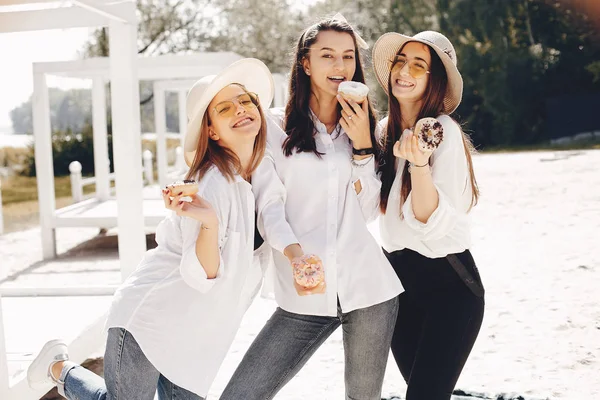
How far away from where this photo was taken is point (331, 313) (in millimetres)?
2529

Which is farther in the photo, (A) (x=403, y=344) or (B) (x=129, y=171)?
(B) (x=129, y=171)

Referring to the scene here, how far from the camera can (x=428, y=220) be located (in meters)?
2.48

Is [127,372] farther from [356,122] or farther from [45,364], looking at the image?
[356,122]

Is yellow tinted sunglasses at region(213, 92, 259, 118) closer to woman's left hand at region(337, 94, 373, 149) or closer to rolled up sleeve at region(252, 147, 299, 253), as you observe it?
rolled up sleeve at region(252, 147, 299, 253)

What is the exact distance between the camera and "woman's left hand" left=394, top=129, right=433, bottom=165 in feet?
7.89

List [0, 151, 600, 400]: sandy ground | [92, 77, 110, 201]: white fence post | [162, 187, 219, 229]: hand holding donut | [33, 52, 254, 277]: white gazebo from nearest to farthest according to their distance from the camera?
[162, 187, 219, 229]: hand holding donut
[0, 151, 600, 400]: sandy ground
[33, 52, 254, 277]: white gazebo
[92, 77, 110, 201]: white fence post

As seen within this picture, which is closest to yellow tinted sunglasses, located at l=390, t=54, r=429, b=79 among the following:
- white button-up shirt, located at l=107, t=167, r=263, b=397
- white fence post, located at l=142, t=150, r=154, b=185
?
white button-up shirt, located at l=107, t=167, r=263, b=397

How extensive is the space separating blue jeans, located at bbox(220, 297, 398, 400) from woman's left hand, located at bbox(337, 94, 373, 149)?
2.15ft

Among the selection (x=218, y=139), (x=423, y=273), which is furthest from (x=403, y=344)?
(x=218, y=139)

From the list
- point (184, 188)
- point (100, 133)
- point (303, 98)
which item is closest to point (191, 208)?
point (184, 188)

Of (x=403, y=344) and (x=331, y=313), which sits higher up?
(x=331, y=313)

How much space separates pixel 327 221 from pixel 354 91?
1.69 feet

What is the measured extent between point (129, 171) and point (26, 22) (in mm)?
1446

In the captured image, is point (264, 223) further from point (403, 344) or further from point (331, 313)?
point (403, 344)
